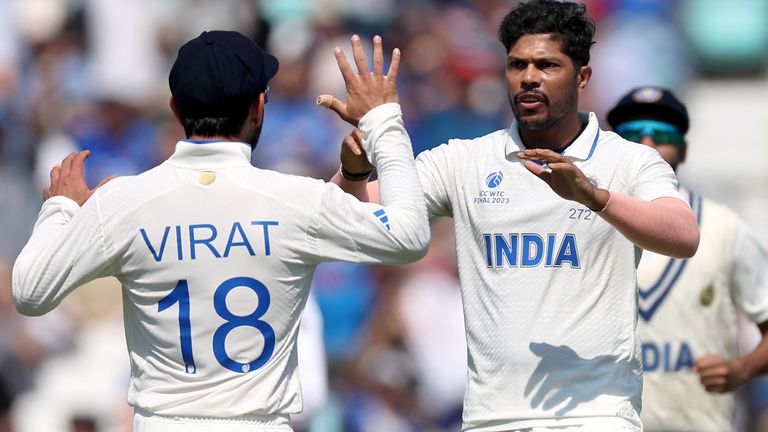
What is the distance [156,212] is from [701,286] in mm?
2977

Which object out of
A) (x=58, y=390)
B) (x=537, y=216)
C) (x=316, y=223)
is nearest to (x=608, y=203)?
(x=537, y=216)

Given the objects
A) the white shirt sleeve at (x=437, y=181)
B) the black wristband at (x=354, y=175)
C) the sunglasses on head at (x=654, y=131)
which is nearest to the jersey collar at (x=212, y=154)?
the black wristband at (x=354, y=175)

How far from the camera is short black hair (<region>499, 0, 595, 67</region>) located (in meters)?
5.42

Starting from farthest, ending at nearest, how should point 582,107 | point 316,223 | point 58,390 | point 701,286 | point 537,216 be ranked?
point 582,107 < point 58,390 < point 701,286 < point 537,216 < point 316,223

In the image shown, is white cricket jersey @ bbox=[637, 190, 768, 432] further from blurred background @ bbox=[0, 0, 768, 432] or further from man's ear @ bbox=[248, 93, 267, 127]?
blurred background @ bbox=[0, 0, 768, 432]

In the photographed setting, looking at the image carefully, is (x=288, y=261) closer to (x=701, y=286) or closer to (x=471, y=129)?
(x=701, y=286)

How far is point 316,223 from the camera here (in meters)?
4.63

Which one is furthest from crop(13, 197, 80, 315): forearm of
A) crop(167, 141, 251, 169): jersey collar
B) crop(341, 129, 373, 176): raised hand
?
crop(341, 129, 373, 176): raised hand

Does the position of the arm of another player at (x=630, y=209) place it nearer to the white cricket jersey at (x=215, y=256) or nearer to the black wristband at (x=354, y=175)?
the white cricket jersey at (x=215, y=256)

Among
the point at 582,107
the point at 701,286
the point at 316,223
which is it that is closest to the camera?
the point at 316,223

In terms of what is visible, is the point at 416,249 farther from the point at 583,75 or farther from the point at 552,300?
the point at 583,75

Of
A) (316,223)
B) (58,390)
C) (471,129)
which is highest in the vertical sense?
(471,129)

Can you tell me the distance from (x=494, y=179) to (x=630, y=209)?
2.43 feet

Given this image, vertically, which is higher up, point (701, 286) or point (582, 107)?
point (582, 107)
